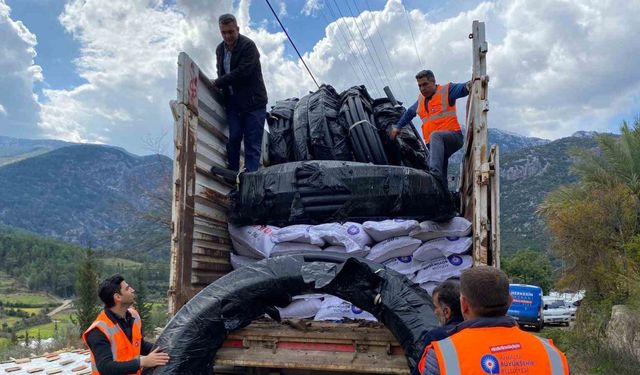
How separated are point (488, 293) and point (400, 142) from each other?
3.45 m

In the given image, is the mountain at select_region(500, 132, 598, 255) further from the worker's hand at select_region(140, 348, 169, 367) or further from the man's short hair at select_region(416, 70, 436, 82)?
the worker's hand at select_region(140, 348, 169, 367)

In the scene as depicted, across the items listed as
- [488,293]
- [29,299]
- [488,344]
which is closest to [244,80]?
[488,293]

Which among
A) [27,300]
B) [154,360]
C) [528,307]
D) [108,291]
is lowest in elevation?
[27,300]

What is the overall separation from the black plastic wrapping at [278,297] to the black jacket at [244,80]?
5.79ft

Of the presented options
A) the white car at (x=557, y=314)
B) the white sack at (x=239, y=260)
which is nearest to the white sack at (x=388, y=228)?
the white sack at (x=239, y=260)

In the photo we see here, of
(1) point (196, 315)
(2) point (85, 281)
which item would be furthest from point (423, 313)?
(2) point (85, 281)

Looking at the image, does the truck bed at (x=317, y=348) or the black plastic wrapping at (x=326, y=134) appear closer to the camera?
the truck bed at (x=317, y=348)

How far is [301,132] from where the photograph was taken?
16.0 ft

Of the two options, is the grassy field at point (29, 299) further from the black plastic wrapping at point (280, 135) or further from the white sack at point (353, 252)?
the white sack at point (353, 252)

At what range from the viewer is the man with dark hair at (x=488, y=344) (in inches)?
65.8

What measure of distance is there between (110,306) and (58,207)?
21581 cm

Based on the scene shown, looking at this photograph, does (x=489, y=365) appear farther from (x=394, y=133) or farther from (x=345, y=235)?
(x=394, y=133)

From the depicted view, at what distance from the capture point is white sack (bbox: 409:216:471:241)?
12.0 feet

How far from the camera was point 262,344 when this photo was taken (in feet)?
10.2
